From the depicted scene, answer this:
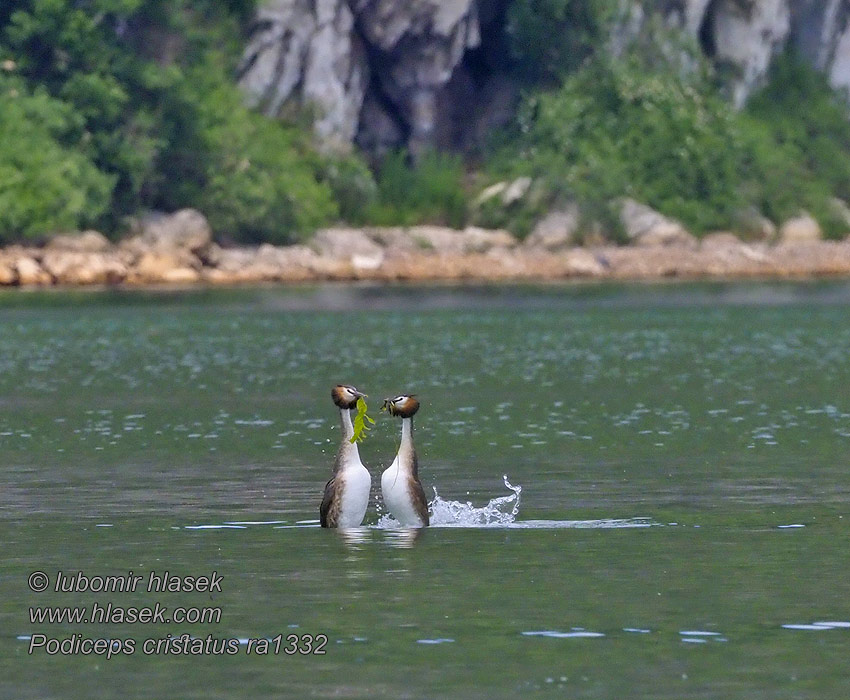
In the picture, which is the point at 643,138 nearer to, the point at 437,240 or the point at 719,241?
the point at 719,241

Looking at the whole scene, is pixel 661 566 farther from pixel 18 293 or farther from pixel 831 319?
pixel 18 293

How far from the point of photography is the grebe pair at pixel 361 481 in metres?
19.5

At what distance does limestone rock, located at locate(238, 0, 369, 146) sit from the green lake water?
1763 inches

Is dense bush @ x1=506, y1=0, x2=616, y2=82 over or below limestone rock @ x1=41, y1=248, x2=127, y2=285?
over

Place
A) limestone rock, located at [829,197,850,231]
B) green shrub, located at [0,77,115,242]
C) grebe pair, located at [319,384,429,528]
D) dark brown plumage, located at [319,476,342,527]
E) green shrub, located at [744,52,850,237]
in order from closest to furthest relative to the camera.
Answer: grebe pair, located at [319,384,429,528] → dark brown plumage, located at [319,476,342,527] → green shrub, located at [0,77,115,242] → limestone rock, located at [829,197,850,231] → green shrub, located at [744,52,850,237]

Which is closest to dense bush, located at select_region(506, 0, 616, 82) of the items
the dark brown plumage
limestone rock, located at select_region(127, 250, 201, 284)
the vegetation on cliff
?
the vegetation on cliff

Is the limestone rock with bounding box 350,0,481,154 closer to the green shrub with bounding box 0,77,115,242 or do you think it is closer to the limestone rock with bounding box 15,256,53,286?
the green shrub with bounding box 0,77,115,242

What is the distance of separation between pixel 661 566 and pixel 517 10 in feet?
261

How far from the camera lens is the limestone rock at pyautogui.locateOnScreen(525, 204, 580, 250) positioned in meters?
90.3

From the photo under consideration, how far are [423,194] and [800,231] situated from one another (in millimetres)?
16573

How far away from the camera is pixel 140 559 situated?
18062mm

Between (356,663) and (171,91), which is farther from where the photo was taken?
(171,91)

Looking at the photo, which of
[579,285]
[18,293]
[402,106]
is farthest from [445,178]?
[18,293]

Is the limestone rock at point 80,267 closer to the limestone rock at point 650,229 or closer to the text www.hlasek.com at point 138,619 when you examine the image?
the limestone rock at point 650,229
